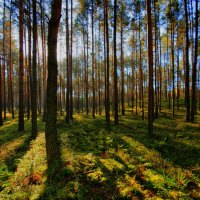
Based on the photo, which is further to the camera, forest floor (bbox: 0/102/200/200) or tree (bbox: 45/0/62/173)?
tree (bbox: 45/0/62/173)

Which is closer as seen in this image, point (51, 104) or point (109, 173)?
point (109, 173)

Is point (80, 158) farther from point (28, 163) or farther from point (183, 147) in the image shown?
point (183, 147)

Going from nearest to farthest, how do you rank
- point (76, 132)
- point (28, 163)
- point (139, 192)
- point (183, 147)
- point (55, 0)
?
point (139, 192) → point (55, 0) → point (28, 163) → point (183, 147) → point (76, 132)

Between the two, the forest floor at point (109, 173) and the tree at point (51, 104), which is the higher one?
the tree at point (51, 104)

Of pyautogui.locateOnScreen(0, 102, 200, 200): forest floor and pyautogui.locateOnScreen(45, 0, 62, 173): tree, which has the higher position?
pyautogui.locateOnScreen(45, 0, 62, 173): tree

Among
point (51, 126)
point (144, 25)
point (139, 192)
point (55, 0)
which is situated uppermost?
point (144, 25)

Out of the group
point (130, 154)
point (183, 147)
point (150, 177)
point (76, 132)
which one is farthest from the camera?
point (76, 132)

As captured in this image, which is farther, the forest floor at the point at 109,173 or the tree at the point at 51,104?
the tree at the point at 51,104

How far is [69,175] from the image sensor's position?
514 centimetres

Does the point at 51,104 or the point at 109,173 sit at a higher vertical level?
the point at 51,104

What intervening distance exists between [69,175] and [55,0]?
18.3 ft

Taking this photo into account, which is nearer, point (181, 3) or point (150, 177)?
point (150, 177)

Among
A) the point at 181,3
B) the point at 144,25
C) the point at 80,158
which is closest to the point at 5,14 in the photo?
the point at 144,25

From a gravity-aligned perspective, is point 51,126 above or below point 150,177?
above
